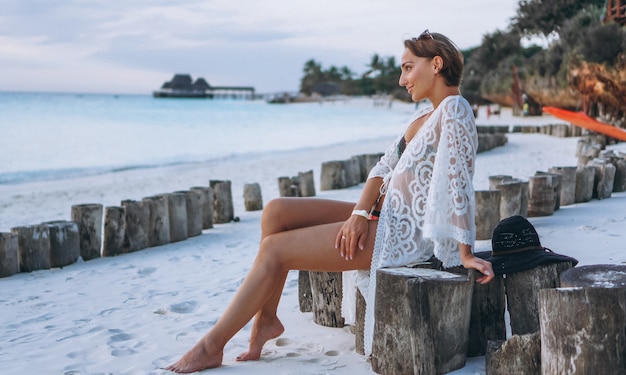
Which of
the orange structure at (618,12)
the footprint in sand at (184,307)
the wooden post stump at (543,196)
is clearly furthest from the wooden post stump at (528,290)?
the orange structure at (618,12)

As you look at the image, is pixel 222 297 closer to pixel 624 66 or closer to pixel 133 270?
pixel 133 270

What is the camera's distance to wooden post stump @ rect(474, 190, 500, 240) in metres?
5.23

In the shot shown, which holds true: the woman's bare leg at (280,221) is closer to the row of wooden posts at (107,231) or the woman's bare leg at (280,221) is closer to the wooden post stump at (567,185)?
the row of wooden posts at (107,231)

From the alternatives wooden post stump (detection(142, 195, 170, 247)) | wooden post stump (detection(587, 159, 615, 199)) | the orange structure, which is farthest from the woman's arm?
the orange structure

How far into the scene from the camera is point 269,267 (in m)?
2.93

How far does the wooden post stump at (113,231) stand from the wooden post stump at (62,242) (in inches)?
13.9

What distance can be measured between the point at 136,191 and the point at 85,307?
7987mm

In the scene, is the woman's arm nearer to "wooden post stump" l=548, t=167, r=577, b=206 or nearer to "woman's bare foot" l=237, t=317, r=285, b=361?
"woman's bare foot" l=237, t=317, r=285, b=361

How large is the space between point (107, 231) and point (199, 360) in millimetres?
3264

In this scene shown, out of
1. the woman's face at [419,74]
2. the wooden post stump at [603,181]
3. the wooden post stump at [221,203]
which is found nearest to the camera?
the woman's face at [419,74]

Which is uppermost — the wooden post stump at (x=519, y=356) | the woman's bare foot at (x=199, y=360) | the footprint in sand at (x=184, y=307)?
the wooden post stump at (x=519, y=356)

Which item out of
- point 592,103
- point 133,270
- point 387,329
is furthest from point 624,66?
point 387,329

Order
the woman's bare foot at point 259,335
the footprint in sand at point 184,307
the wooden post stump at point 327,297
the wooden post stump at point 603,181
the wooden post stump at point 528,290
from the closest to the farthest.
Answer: the wooden post stump at point 528,290, the woman's bare foot at point 259,335, the wooden post stump at point 327,297, the footprint in sand at point 184,307, the wooden post stump at point 603,181

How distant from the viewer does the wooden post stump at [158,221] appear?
6.14m
